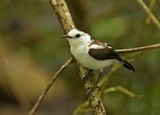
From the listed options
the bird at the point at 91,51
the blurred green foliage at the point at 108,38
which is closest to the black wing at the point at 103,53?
the bird at the point at 91,51

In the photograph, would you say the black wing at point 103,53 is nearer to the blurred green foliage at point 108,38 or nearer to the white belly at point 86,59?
the white belly at point 86,59

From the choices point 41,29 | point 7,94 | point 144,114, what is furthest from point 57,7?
point 7,94

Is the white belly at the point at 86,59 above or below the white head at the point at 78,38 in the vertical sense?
below

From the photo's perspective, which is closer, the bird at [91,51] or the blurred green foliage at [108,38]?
the bird at [91,51]

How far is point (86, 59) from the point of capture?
6.21ft

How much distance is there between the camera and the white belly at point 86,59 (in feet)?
6.08

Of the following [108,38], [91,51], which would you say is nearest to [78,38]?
[91,51]

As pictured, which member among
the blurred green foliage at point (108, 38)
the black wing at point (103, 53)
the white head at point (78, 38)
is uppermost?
the white head at point (78, 38)

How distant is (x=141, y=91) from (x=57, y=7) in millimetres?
1557

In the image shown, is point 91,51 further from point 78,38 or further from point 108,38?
point 108,38

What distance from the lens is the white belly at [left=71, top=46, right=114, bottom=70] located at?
1853mm

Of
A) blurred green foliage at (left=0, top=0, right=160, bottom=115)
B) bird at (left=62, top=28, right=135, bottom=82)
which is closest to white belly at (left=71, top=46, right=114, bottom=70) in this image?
bird at (left=62, top=28, right=135, bottom=82)

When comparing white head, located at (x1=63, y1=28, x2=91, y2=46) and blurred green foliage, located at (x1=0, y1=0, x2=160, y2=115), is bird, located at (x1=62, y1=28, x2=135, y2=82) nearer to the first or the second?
white head, located at (x1=63, y1=28, x2=91, y2=46)

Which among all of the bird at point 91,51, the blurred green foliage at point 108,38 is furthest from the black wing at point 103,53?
the blurred green foliage at point 108,38
